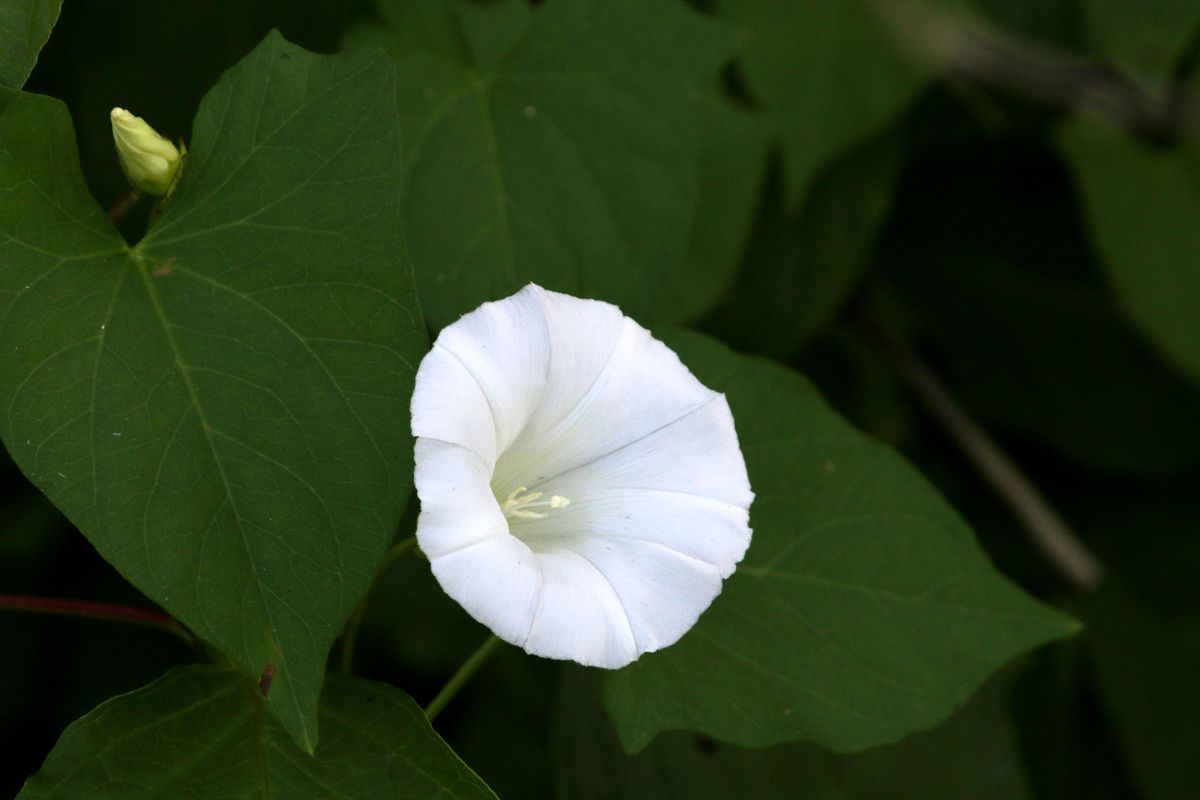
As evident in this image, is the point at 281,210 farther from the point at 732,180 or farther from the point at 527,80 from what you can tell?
the point at 732,180

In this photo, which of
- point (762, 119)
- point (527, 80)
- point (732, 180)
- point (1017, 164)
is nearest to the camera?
point (527, 80)

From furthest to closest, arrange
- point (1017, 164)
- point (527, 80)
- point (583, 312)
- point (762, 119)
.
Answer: point (1017, 164), point (762, 119), point (527, 80), point (583, 312)

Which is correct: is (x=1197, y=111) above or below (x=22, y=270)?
below

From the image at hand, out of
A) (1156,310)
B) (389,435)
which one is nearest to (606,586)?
A: (389,435)

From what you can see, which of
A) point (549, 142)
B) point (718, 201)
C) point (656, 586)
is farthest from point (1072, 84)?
point (656, 586)

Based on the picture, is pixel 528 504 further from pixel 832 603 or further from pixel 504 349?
pixel 832 603

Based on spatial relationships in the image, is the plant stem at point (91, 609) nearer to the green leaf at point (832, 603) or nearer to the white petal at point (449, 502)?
the white petal at point (449, 502)

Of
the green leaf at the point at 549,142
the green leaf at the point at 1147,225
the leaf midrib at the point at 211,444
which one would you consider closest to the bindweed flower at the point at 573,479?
the leaf midrib at the point at 211,444

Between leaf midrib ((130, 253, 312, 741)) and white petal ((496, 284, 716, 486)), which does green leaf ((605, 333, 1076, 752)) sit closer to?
white petal ((496, 284, 716, 486))
